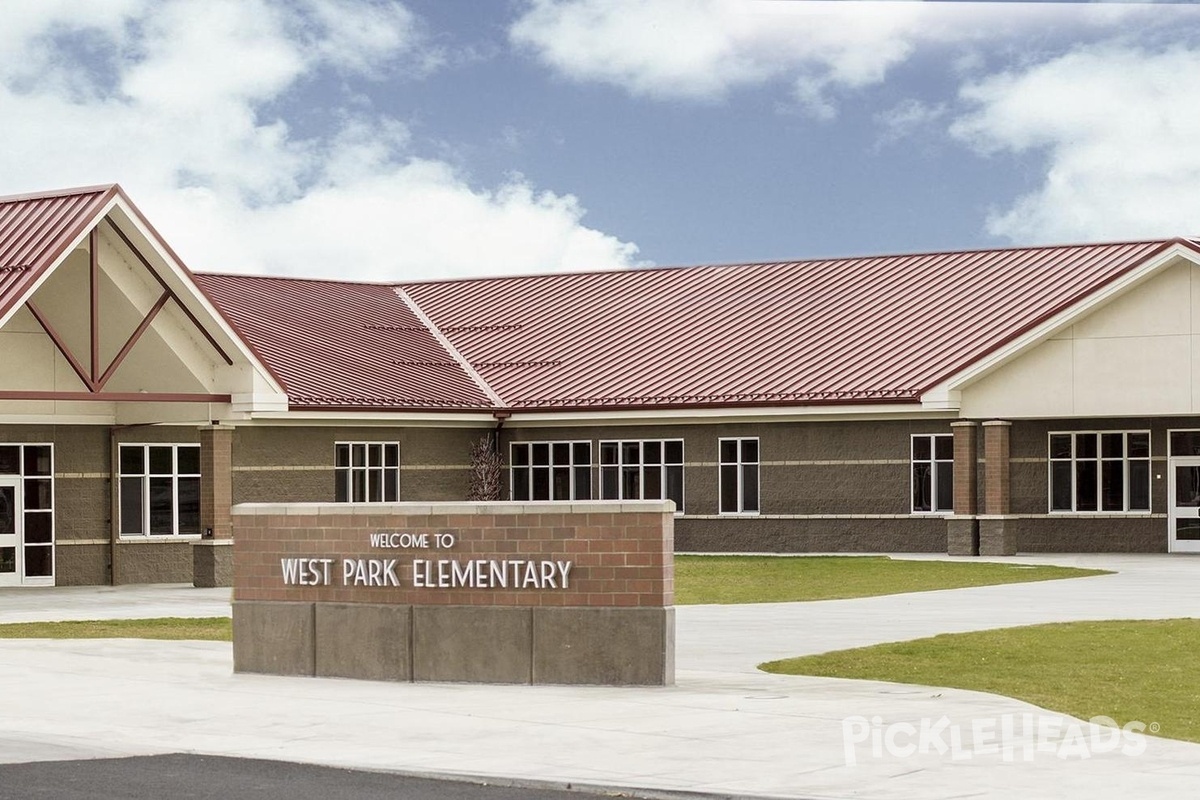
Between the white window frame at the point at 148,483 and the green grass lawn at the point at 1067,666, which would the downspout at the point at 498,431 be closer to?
the white window frame at the point at 148,483

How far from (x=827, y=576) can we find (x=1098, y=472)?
8.44 m

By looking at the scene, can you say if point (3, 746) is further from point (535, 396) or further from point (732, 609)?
point (535, 396)

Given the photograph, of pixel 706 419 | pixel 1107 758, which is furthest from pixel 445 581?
pixel 706 419

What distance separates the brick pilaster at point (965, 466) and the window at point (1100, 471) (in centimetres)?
182

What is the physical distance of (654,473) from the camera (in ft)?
133

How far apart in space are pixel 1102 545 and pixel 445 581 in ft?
80.4

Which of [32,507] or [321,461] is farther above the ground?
[321,461]

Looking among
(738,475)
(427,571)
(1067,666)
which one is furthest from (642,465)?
(427,571)

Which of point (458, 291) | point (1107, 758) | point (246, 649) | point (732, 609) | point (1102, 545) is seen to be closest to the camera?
point (1107, 758)

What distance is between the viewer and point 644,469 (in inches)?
1598

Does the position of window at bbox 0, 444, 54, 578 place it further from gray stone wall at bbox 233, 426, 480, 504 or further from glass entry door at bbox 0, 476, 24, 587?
gray stone wall at bbox 233, 426, 480, 504

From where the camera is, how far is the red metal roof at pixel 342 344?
1486 inches

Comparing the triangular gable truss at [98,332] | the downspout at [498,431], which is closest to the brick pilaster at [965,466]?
the downspout at [498,431]

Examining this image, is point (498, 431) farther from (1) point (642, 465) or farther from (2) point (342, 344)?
(2) point (342, 344)
